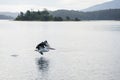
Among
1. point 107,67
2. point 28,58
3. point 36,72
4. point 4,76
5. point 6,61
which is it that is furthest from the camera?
point 28,58

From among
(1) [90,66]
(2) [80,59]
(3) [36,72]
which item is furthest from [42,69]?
(2) [80,59]

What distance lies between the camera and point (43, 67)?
1890 inches

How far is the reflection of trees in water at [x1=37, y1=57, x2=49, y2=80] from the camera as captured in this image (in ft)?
136

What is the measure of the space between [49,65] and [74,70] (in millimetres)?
5479

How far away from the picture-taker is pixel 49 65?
49500mm

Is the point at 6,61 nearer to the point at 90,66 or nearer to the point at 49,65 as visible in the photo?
the point at 49,65

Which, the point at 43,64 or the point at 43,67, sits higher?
the point at 43,67

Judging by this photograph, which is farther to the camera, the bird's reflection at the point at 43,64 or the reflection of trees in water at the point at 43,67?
the bird's reflection at the point at 43,64

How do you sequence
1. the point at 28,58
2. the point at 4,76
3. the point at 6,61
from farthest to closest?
the point at 28,58 → the point at 6,61 → the point at 4,76

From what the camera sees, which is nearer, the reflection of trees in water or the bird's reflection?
the reflection of trees in water

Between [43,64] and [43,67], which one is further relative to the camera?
[43,64]

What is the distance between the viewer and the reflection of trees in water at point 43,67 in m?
41.6

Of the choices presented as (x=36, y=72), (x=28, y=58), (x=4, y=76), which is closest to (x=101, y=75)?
(x=36, y=72)

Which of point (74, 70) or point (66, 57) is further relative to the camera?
point (66, 57)
